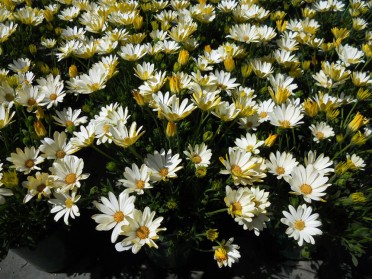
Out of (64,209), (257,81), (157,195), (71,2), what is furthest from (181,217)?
(71,2)

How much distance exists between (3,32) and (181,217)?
1643 mm

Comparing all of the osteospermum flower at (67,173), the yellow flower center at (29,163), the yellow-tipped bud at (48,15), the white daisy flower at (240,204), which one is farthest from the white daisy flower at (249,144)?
the yellow-tipped bud at (48,15)

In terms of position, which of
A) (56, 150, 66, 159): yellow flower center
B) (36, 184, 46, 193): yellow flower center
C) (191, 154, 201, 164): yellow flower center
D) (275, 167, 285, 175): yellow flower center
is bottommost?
(36, 184, 46, 193): yellow flower center

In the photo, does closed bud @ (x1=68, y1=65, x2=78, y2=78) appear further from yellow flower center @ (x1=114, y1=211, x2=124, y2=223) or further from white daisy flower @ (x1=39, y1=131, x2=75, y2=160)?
yellow flower center @ (x1=114, y1=211, x2=124, y2=223)

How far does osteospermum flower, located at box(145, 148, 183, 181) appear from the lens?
1278 millimetres

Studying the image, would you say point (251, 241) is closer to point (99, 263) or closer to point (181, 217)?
point (181, 217)

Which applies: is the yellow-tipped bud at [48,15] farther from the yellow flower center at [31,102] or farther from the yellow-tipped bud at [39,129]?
the yellow-tipped bud at [39,129]

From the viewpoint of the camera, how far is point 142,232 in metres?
1.18

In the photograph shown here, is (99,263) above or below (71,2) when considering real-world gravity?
below

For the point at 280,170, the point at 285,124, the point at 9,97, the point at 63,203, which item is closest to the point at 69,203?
the point at 63,203

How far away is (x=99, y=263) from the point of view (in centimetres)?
182

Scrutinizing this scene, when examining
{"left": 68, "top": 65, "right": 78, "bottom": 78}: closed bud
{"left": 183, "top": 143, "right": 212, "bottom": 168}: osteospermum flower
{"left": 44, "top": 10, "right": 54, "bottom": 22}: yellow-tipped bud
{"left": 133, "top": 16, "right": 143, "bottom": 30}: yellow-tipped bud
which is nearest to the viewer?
{"left": 183, "top": 143, "right": 212, "bottom": 168}: osteospermum flower

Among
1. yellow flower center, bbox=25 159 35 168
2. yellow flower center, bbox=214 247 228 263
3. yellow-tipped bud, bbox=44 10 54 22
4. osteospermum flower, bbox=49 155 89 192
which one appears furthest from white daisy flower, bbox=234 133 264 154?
yellow-tipped bud, bbox=44 10 54 22

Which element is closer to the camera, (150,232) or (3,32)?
(150,232)
